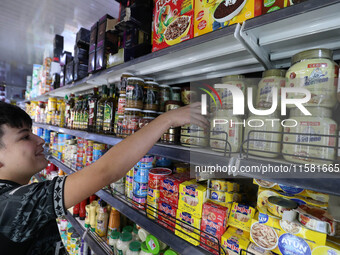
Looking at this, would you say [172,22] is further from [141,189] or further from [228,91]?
[141,189]

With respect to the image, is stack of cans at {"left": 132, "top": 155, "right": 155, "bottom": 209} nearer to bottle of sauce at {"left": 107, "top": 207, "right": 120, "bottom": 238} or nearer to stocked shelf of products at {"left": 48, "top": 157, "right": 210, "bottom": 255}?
stocked shelf of products at {"left": 48, "top": 157, "right": 210, "bottom": 255}

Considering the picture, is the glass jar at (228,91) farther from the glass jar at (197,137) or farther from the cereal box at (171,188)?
the cereal box at (171,188)

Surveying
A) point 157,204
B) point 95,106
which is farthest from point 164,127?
point 95,106

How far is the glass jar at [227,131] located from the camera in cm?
68

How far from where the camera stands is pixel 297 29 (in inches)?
24.1

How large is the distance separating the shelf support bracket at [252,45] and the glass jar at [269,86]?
127 millimetres

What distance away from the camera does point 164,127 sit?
0.78 m

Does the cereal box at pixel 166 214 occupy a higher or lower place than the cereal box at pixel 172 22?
lower

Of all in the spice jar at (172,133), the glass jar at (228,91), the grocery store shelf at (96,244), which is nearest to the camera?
the glass jar at (228,91)

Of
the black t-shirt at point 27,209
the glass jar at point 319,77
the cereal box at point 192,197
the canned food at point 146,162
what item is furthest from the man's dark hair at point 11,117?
the glass jar at point 319,77

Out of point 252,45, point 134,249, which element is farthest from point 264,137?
point 134,249

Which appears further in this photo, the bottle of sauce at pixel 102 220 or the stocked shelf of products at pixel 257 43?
the bottle of sauce at pixel 102 220

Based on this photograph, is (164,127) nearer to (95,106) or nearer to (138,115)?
(138,115)

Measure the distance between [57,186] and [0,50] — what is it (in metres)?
4.38
